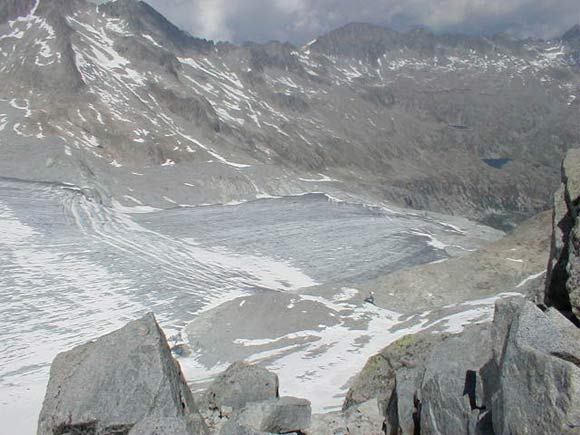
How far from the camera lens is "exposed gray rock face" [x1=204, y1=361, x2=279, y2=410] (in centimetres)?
1227

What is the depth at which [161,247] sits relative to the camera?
5616 cm

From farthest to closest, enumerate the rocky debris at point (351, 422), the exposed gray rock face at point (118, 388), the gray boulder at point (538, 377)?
the rocky debris at point (351, 422)
the exposed gray rock face at point (118, 388)
the gray boulder at point (538, 377)

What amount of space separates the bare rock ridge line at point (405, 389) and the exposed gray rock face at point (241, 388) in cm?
2

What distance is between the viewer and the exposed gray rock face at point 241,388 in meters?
12.3

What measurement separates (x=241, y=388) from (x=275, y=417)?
2.38 m

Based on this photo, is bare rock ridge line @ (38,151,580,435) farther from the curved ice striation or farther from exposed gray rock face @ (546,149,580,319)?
the curved ice striation

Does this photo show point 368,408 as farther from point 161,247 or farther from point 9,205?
point 9,205

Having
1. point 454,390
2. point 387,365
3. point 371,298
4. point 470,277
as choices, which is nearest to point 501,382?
point 454,390

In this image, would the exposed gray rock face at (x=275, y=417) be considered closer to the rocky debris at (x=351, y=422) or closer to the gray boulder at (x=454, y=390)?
the rocky debris at (x=351, y=422)

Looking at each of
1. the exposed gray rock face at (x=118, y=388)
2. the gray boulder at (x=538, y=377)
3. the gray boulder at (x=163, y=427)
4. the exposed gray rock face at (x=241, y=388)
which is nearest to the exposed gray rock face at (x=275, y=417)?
the exposed gray rock face at (x=118, y=388)

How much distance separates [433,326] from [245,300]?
41.4 feet

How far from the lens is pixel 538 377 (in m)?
6.27

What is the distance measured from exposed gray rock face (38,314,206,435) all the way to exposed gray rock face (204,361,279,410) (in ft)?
5.05

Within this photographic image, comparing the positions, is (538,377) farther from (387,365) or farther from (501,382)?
(387,365)
